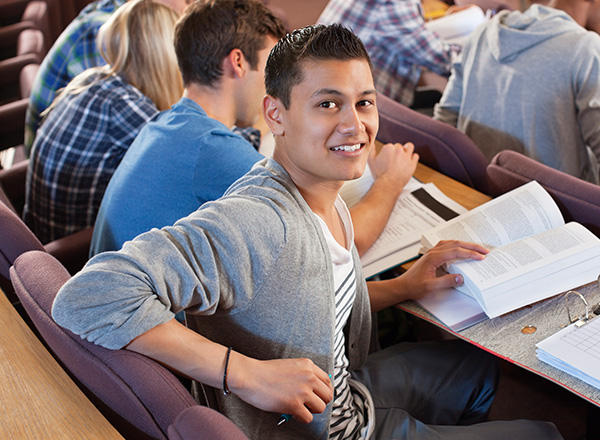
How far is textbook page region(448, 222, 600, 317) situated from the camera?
1275mm

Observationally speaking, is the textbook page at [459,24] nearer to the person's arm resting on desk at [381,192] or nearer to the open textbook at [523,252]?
the person's arm resting on desk at [381,192]

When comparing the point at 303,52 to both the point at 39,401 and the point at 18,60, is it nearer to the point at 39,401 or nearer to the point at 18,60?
the point at 39,401

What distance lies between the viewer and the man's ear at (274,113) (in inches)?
45.0

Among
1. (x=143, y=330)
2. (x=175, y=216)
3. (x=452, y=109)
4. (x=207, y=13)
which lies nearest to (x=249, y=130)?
(x=207, y=13)

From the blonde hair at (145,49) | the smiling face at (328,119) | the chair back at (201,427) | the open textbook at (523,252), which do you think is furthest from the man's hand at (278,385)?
the blonde hair at (145,49)

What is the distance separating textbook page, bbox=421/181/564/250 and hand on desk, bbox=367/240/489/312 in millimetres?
120

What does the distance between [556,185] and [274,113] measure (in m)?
0.85

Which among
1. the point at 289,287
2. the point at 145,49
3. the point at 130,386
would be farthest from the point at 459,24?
the point at 130,386

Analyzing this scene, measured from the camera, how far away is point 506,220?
153 cm

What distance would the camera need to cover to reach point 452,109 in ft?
7.90

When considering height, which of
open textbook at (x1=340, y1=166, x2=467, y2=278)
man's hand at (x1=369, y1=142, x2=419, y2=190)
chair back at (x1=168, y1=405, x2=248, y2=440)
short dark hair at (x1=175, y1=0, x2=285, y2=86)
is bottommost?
open textbook at (x1=340, y1=166, x2=467, y2=278)

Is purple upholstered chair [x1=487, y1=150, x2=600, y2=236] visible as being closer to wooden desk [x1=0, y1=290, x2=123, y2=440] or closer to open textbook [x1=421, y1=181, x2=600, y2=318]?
open textbook [x1=421, y1=181, x2=600, y2=318]

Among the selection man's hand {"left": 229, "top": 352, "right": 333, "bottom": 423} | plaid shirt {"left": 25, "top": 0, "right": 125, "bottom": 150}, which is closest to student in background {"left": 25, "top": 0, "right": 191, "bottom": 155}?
plaid shirt {"left": 25, "top": 0, "right": 125, "bottom": 150}

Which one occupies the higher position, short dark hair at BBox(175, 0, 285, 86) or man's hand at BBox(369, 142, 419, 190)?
short dark hair at BBox(175, 0, 285, 86)
